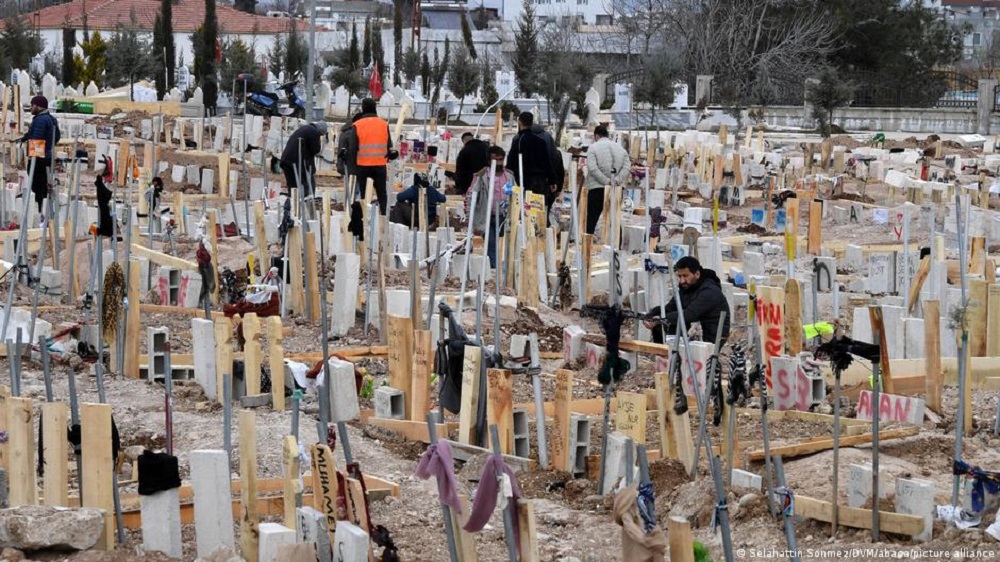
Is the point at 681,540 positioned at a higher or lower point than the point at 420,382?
higher

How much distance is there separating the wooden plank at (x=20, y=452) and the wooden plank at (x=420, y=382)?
2.72 metres

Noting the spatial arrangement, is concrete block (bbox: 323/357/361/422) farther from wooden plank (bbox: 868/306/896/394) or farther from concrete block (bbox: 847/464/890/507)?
concrete block (bbox: 847/464/890/507)

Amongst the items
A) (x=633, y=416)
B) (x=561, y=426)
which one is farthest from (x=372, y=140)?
(x=633, y=416)

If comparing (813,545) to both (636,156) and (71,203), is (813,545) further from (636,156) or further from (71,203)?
(636,156)

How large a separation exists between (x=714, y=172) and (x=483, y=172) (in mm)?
11121

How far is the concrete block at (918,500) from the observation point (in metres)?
7.64

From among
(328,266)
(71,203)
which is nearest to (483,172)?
(328,266)

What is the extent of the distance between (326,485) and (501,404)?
7.40ft

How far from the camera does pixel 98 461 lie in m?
7.70

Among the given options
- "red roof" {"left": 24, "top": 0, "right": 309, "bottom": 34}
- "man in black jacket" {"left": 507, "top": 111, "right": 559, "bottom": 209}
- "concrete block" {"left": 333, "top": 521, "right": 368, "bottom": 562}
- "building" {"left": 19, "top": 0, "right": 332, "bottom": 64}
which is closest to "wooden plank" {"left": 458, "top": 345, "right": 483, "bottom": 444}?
"concrete block" {"left": 333, "top": 521, "right": 368, "bottom": 562}

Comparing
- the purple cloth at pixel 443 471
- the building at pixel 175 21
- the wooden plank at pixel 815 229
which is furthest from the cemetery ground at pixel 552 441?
the building at pixel 175 21

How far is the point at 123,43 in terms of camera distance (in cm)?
5181

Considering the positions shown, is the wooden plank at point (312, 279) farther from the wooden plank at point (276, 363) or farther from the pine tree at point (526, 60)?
the pine tree at point (526, 60)

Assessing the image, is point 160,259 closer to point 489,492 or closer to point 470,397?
point 470,397
